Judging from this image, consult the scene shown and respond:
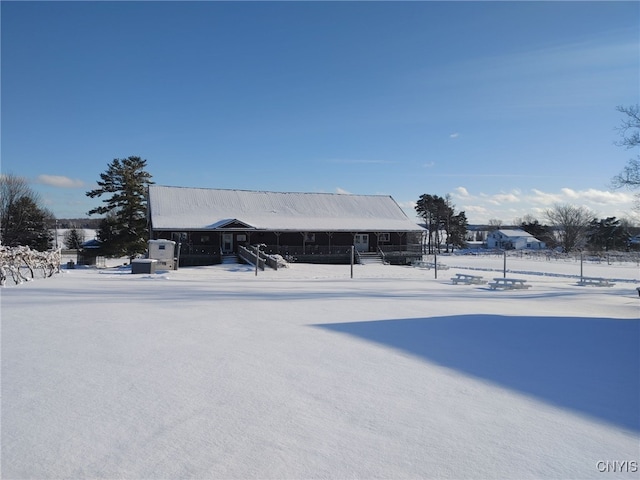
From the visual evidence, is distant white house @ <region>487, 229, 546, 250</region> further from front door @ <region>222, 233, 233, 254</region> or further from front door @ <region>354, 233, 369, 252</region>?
front door @ <region>222, 233, 233, 254</region>

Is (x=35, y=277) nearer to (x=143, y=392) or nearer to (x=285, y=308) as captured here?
(x=285, y=308)

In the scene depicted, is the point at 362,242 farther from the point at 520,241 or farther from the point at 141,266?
the point at 520,241

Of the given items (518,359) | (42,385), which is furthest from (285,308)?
(42,385)

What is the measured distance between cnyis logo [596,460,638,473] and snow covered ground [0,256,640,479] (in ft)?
0.05

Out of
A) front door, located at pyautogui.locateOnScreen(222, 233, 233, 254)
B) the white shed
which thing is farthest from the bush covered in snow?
front door, located at pyautogui.locateOnScreen(222, 233, 233, 254)

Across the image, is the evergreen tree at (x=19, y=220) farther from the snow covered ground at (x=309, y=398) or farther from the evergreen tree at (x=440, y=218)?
the evergreen tree at (x=440, y=218)

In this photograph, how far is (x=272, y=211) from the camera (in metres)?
38.3

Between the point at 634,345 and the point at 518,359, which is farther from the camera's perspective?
the point at 634,345

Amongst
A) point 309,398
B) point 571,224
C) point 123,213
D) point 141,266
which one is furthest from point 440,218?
point 309,398

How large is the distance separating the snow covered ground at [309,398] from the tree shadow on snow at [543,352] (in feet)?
0.11

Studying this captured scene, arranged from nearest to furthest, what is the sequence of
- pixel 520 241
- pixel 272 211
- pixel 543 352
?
pixel 543 352, pixel 272 211, pixel 520 241

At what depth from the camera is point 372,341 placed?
6.64 m

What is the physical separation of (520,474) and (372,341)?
3.69 metres

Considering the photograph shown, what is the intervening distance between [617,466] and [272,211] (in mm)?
35900
